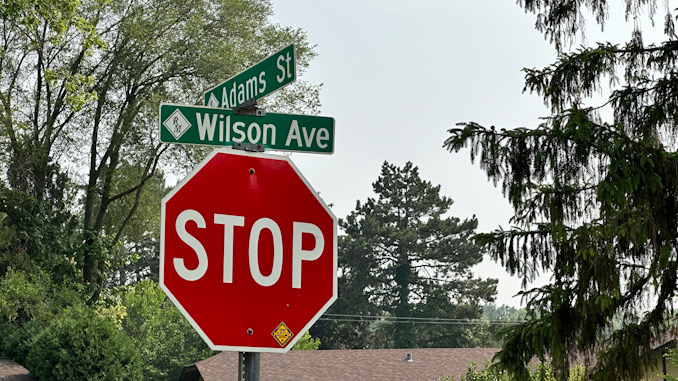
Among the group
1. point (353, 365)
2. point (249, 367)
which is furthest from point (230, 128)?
point (353, 365)

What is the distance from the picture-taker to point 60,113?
30109 mm

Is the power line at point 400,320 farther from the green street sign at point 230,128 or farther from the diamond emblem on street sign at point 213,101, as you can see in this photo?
the green street sign at point 230,128

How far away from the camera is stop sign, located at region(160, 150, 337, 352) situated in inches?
127

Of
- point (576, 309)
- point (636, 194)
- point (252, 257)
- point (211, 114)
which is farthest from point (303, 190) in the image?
point (576, 309)

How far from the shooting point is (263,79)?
3979 millimetres

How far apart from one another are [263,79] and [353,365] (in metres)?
30.2

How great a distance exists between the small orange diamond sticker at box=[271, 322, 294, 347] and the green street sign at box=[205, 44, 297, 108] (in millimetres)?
1146

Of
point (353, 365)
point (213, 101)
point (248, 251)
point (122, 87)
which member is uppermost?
point (122, 87)

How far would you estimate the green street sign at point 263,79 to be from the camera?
13.0 feet

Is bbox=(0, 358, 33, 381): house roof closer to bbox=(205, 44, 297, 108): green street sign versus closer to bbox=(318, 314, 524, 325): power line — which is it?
bbox=(205, 44, 297, 108): green street sign

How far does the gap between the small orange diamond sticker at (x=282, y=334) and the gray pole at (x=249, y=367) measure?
96 millimetres

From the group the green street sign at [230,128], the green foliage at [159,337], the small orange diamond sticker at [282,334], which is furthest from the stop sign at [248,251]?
the green foliage at [159,337]

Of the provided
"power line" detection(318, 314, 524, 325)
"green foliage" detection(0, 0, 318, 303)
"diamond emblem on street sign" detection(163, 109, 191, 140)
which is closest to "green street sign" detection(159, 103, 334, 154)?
"diamond emblem on street sign" detection(163, 109, 191, 140)

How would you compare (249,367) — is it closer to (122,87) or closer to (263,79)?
(263,79)
